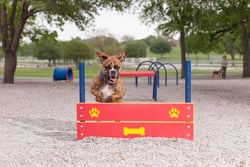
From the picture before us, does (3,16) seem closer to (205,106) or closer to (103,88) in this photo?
(205,106)

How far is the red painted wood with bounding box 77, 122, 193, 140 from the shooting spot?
263 inches

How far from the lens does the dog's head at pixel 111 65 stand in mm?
6787

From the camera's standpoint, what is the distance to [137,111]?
21.9 ft

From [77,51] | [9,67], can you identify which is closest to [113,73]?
[9,67]

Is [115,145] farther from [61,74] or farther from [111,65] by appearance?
[61,74]

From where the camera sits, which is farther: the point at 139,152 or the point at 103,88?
the point at 103,88

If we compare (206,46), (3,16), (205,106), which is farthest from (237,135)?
(206,46)

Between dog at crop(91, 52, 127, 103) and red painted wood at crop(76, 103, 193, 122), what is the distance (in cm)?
49

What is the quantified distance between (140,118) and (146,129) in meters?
0.20

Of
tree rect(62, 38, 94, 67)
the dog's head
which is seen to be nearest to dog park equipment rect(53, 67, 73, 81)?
the dog's head

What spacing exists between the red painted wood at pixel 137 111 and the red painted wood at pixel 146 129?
9cm

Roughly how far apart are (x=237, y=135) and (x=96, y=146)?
2.63m

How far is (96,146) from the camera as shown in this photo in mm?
6270

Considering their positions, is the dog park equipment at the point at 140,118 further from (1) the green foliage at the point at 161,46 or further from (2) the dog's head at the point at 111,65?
(1) the green foliage at the point at 161,46
